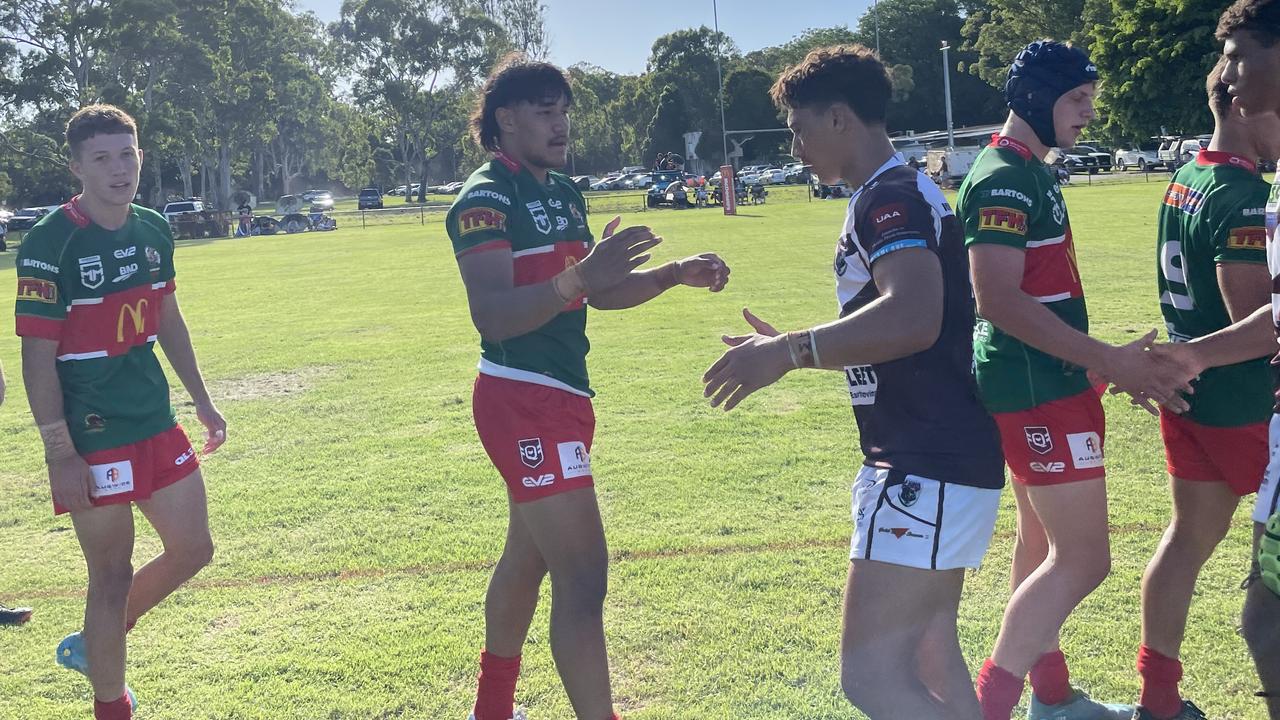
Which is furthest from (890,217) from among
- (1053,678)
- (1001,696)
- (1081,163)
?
(1081,163)

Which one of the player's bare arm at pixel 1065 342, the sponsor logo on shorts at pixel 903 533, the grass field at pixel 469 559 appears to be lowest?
the grass field at pixel 469 559

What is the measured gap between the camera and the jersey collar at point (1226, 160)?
358 cm

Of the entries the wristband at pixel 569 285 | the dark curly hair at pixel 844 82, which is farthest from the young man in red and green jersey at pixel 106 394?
the dark curly hair at pixel 844 82

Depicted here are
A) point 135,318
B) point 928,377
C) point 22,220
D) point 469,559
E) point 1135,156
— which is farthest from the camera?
point 22,220

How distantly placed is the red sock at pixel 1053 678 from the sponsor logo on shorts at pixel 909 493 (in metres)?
1.37

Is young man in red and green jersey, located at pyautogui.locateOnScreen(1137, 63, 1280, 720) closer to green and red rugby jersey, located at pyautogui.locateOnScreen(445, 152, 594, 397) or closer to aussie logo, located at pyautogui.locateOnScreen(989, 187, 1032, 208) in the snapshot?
aussie logo, located at pyautogui.locateOnScreen(989, 187, 1032, 208)

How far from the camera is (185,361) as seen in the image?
4.56m

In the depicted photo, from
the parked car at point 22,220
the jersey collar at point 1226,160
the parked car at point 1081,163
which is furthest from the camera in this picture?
the parked car at point 22,220

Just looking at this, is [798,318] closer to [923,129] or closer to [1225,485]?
[1225,485]

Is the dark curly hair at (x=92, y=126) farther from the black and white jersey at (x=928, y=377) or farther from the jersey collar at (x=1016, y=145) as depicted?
the jersey collar at (x=1016, y=145)

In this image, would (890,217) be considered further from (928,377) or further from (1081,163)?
(1081,163)

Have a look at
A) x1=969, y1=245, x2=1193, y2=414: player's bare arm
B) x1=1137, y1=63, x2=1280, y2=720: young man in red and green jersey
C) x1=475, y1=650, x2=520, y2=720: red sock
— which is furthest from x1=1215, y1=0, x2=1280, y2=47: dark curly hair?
x1=475, y1=650, x2=520, y2=720: red sock

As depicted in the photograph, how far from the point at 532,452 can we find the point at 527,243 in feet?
2.27

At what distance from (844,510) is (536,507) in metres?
3.20
